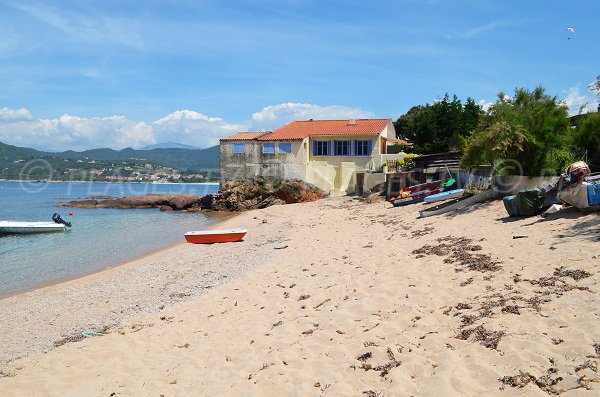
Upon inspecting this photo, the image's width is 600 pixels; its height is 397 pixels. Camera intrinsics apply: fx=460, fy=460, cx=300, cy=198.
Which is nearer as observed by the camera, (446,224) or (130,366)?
(130,366)

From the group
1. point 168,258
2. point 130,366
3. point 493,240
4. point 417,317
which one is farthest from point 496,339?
point 168,258

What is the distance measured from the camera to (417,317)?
696 cm

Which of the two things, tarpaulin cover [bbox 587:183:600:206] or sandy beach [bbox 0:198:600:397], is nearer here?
sandy beach [bbox 0:198:600:397]

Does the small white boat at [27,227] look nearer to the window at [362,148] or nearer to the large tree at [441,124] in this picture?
the window at [362,148]

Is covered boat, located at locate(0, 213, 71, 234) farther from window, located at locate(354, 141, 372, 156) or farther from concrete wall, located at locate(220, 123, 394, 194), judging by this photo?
window, located at locate(354, 141, 372, 156)

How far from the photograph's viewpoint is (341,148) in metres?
42.9

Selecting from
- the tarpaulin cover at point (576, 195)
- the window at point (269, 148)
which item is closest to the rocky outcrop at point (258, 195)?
the window at point (269, 148)

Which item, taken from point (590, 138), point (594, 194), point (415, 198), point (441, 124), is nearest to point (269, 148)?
point (441, 124)

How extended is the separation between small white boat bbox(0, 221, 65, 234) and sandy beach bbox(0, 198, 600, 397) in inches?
684

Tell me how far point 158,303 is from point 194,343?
3.80 meters

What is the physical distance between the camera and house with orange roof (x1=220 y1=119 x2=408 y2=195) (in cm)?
4081

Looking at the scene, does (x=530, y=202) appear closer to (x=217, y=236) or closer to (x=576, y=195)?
(x=576, y=195)

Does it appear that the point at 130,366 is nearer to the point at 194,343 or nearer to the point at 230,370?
the point at 194,343

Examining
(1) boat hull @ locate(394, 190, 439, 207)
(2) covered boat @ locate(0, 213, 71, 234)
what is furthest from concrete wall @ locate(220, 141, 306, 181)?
(1) boat hull @ locate(394, 190, 439, 207)
